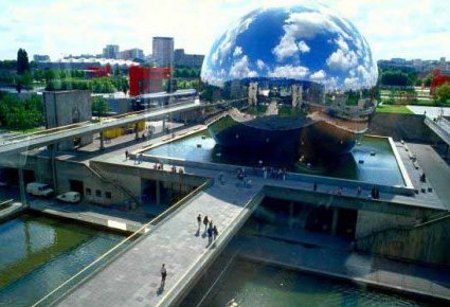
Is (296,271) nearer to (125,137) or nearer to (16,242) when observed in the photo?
(16,242)

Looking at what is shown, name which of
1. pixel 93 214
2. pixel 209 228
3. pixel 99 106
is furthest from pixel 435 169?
pixel 99 106

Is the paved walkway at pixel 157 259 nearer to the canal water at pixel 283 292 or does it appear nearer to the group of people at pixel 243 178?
the canal water at pixel 283 292

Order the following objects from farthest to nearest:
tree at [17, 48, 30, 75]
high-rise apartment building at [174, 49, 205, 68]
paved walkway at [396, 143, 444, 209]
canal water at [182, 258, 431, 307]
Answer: high-rise apartment building at [174, 49, 205, 68]
tree at [17, 48, 30, 75]
paved walkway at [396, 143, 444, 209]
canal water at [182, 258, 431, 307]

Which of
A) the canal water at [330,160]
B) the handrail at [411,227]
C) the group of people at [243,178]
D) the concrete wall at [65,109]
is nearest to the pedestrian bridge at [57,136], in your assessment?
the concrete wall at [65,109]

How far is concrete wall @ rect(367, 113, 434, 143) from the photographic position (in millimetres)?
38844

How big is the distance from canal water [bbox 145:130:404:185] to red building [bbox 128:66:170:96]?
30.8 m

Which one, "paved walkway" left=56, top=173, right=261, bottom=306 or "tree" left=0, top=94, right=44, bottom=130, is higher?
"tree" left=0, top=94, right=44, bottom=130

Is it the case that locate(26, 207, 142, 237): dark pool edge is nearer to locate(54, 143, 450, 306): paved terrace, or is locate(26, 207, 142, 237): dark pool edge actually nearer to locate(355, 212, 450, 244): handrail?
locate(54, 143, 450, 306): paved terrace

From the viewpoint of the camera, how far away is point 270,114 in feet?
73.2

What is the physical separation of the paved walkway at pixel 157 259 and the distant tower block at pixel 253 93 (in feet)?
20.2

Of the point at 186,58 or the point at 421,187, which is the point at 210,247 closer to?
the point at 421,187

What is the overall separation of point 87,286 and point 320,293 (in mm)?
8575

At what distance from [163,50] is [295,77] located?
5361 inches

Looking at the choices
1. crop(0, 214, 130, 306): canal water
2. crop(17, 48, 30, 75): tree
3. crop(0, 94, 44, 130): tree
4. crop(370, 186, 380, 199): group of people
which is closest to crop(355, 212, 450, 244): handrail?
crop(370, 186, 380, 199): group of people
